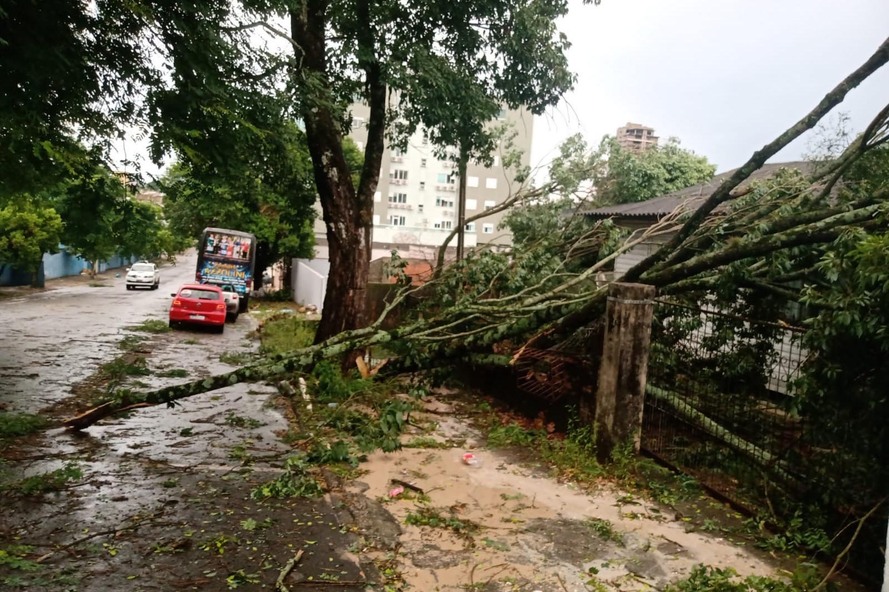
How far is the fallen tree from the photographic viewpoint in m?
5.18

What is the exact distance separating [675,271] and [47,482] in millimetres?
6185

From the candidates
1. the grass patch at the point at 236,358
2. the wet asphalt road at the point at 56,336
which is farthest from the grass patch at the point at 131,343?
the grass patch at the point at 236,358

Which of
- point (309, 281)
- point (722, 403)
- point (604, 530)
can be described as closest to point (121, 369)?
point (604, 530)

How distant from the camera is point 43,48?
4723mm

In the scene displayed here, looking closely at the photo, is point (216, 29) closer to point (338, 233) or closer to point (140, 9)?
point (140, 9)

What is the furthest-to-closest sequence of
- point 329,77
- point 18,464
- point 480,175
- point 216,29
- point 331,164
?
point 480,175, point 329,77, point 331,164, point 216,29, point 18,464

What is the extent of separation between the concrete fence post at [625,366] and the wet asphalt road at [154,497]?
2.88m

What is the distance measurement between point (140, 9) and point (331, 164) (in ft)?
15.1

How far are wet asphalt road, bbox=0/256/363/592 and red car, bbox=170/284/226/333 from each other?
240 inches

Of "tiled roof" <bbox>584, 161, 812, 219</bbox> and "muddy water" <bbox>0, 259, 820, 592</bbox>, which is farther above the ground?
"tiled roof" <bbox>584, 161, 812, 219</bbox>

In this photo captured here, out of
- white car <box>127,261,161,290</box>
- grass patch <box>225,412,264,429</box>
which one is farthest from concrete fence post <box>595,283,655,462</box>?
white car <box>127,261,161,290</box>

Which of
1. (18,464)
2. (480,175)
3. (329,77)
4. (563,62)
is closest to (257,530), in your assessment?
(18,464)

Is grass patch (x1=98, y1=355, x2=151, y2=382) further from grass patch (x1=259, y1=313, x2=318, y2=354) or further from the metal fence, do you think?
the metal fence

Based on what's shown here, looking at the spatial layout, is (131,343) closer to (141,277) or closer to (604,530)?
(604,530)
